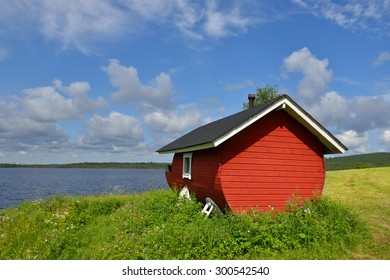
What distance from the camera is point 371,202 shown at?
2233 cm

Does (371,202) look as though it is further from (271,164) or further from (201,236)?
(201,236)

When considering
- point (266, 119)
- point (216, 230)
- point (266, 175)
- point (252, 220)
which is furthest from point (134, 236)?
point (266, 119)

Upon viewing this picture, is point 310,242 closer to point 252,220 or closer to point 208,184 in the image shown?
point 252,220

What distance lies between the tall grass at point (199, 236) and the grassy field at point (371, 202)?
0.60m

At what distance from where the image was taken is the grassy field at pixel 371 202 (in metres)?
10.9

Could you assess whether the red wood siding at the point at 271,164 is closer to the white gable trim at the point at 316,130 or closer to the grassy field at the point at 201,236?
the white gable trim at the point at 316,130

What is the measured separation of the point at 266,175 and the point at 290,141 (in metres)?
1.87

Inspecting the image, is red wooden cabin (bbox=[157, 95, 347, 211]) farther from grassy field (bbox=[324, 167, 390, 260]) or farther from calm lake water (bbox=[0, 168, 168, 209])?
calm lake water (bbox=[0, 168, 168, 209])

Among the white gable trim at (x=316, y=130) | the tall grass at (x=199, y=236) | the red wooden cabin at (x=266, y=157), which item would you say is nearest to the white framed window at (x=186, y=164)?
the red wooden cabin at (x=266, y=157)

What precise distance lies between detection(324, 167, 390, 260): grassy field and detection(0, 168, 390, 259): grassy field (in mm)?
71

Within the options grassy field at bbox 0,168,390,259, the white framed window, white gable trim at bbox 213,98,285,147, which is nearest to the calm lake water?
the white framed window

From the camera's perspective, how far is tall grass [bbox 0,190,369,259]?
979cm

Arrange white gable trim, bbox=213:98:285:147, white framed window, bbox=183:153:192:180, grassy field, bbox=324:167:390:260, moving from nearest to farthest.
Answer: grassy field, bbox=324:167:390:260 → white gable trim, bbox=213:98:285:147 → white framed window, bbox=183:153:192:180

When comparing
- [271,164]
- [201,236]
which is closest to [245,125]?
[271,164]
